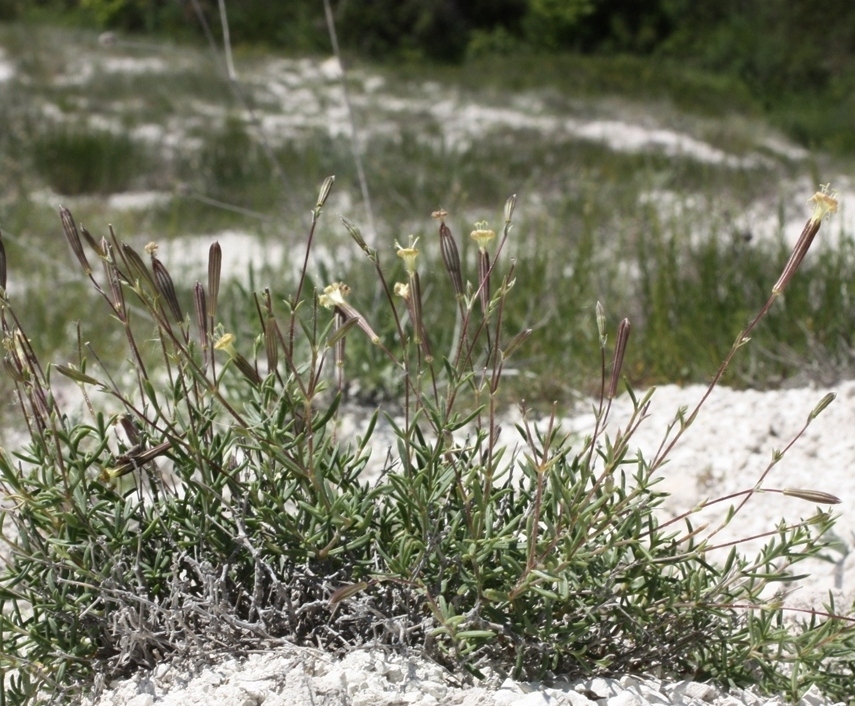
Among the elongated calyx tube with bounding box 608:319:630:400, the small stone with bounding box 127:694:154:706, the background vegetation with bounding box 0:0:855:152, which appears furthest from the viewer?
the background vegetation with bounding box 0:0:855:152

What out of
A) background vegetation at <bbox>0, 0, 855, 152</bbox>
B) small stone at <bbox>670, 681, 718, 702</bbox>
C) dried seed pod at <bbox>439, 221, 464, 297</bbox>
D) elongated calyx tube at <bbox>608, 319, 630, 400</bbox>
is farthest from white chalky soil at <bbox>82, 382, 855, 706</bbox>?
background vegetation at <bbox>0, 0, 855, 152</bbox>

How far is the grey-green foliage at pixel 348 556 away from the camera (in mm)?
1450

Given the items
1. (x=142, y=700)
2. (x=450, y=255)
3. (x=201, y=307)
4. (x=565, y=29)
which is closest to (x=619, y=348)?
(x=450, y=255)

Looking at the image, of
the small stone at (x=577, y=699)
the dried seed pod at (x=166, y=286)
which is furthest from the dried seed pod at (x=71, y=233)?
the small stone at (x=577, y=699)

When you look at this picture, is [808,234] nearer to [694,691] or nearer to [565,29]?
[694,691]

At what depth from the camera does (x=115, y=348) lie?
3779 mm

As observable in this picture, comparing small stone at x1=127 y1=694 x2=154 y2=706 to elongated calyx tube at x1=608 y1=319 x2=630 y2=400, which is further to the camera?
small stone at x1=127 y1=694 x2=154 y2=706

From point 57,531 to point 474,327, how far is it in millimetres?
Result: 2234

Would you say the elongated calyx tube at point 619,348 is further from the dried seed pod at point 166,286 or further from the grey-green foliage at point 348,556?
the dried seed pod at point 166,286

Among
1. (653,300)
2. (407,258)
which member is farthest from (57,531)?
(653,300)

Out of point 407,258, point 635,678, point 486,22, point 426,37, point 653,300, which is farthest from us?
point 486,22

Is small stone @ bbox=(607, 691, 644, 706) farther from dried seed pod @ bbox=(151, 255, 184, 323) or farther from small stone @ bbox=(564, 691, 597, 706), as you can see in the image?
dried seed pod @ bbox=(151, 255, 184, 323)

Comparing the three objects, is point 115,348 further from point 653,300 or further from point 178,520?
point 178,520

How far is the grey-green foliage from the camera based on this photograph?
1.45 meters
